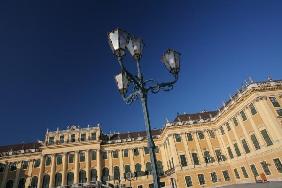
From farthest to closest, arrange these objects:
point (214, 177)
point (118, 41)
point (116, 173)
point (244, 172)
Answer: point (116, 173), point (214, 177), point (244, 172), point (118, 41)

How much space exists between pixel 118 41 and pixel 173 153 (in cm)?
4028

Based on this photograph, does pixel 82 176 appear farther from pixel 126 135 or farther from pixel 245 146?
pixel 245 146

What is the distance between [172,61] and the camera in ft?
26.1

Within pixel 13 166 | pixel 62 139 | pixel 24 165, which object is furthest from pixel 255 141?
pixel 13 166

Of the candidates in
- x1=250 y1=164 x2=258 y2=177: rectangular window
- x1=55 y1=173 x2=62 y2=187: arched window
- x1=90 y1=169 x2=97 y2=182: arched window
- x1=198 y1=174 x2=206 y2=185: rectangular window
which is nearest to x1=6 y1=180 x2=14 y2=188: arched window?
x1=55 y1=173 x2=62 y2=187: arched window

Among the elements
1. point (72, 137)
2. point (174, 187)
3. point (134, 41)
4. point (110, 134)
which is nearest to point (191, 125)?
point (174, 187)

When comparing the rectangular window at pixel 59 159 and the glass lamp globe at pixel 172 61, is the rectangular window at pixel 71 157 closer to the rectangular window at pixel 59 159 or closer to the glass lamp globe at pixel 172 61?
the rectangular window at pixel 59 159

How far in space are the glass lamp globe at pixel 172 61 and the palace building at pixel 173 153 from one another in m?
30.7

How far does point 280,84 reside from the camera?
35.4m

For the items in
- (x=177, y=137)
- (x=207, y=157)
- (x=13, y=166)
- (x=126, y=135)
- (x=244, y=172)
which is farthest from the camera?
(x=126, y=135)

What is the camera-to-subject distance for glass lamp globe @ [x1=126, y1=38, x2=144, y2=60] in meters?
7.52

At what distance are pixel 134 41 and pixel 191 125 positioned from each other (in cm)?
4115

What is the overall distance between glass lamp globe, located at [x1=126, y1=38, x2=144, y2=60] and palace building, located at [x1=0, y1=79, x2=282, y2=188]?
31.8 m

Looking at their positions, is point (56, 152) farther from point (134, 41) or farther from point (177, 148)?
point (134, 41)
